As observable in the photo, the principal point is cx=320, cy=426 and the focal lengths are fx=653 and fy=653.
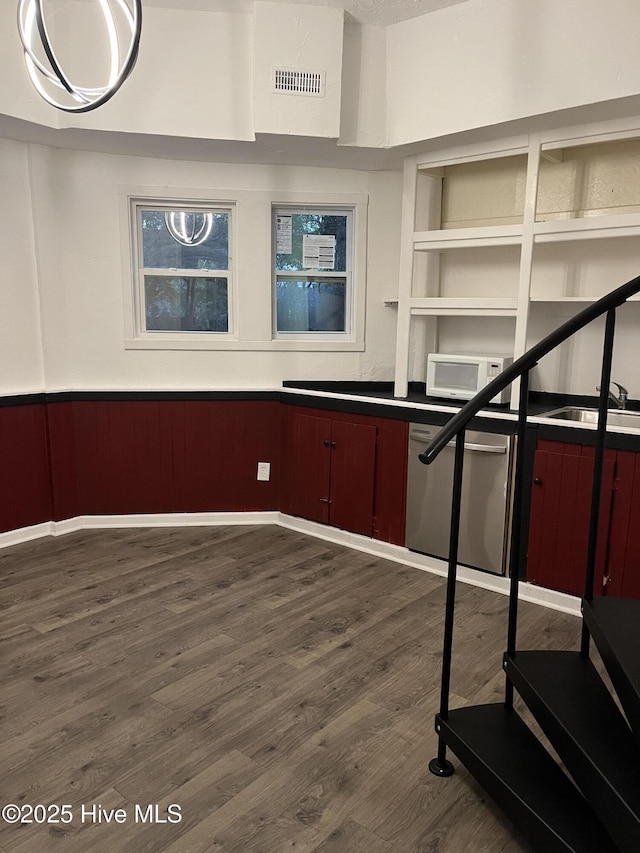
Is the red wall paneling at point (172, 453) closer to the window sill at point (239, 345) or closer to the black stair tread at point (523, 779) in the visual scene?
the window sill at point (239, 345)

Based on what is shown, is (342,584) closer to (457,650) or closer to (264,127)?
(457,650)

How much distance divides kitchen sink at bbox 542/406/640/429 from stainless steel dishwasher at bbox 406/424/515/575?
0.36m

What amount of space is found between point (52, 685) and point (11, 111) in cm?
278

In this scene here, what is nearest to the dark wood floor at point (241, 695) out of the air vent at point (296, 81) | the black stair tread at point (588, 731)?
the black stair tread at point (588, 731)

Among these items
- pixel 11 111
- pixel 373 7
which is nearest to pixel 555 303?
pixel 373 7

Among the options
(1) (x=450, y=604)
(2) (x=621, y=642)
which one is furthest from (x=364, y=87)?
(2) (x=621, y=642)

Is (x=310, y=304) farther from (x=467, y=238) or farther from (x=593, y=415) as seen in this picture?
(x=593, y=415)

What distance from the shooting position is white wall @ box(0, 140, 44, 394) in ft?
12.7

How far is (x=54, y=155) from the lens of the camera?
400 cm

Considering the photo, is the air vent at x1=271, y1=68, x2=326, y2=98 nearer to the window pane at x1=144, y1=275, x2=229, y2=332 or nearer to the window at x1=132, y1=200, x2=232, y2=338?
the window at x1=132, y1=200, x2=232, y2=338

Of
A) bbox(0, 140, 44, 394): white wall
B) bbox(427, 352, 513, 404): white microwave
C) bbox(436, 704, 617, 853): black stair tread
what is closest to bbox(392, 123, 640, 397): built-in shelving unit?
bbox(427, 352, 513, 404): white microwave

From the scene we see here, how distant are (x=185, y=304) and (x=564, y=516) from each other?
2.74 m

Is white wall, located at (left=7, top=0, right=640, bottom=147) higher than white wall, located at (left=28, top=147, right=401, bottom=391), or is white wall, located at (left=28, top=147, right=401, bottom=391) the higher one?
white wall, located at (left=7, top=0, right=640, bottom=147)

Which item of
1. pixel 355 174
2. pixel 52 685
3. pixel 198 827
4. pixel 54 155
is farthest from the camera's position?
pixel 355 174
